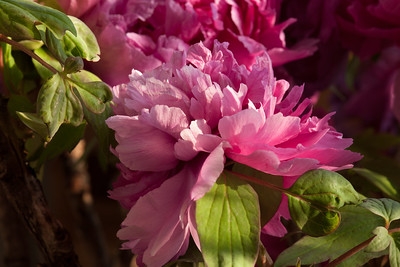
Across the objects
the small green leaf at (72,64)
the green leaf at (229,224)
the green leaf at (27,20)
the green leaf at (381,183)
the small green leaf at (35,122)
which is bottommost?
the green leaf at (381,183)

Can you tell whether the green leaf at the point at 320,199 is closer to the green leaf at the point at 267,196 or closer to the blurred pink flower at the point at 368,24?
the green leaf at the point at 267,196

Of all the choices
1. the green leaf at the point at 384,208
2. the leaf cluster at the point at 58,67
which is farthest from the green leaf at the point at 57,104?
the green leaf at the point at 384,208

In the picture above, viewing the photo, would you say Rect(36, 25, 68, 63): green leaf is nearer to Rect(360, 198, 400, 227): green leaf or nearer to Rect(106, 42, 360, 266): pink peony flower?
Result: Rect(106, 42, 360, 266): pink peony flower

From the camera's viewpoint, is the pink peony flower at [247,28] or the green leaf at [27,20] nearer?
the green leaf at [27,20]

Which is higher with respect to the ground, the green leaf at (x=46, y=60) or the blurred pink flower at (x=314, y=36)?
the green leaf at (x=46, y=60)

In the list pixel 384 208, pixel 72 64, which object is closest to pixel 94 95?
pixel 72 64

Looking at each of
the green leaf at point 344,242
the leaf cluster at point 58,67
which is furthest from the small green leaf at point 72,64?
the green leaf at point 344,242

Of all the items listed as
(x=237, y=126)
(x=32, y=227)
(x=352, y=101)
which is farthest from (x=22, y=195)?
(x=352, y=101)

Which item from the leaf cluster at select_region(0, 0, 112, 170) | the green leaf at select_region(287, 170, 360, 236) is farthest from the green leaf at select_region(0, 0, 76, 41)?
the green leaf at select_region(287, 170, 360, 236)
